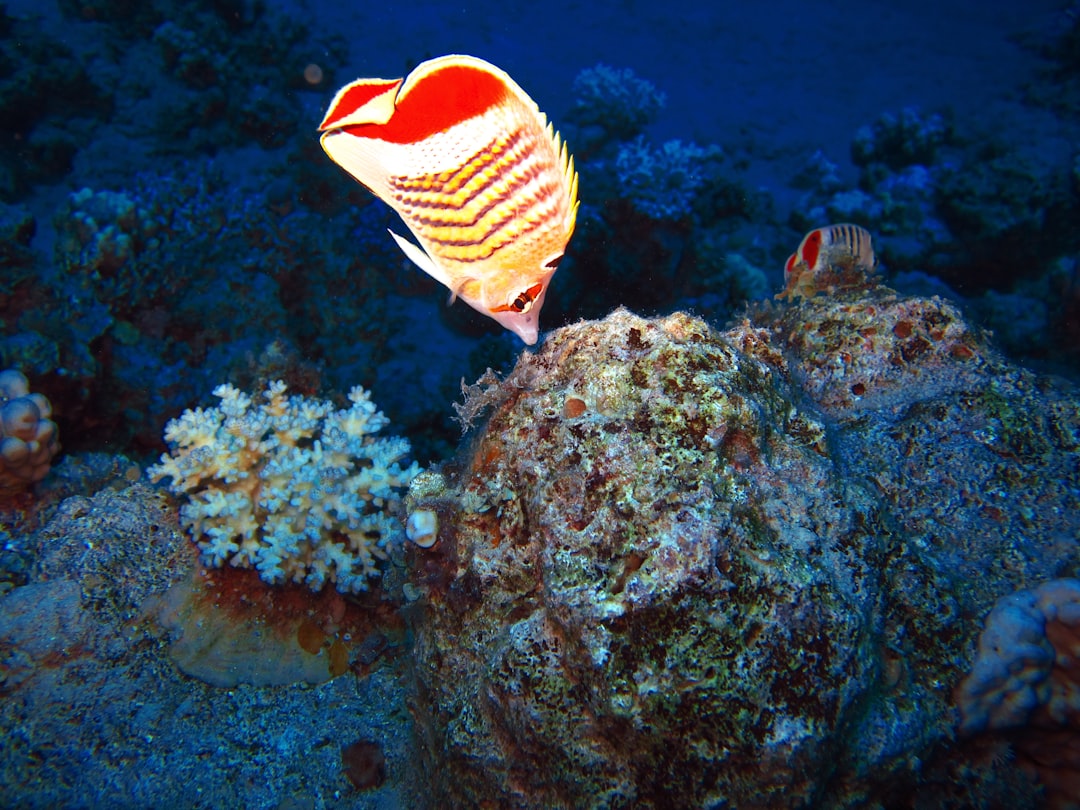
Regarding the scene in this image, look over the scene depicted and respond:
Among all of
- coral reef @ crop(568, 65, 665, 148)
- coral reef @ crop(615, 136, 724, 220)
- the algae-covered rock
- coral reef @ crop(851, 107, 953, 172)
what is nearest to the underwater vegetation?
the algae-covered rock

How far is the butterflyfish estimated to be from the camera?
10.4ft

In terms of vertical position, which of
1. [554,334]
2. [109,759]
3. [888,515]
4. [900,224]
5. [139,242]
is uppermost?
[900,224]

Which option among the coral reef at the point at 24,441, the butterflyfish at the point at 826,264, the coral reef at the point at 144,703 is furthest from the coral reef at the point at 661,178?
the coral reef at the point at 24,441

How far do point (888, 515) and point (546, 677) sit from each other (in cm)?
139

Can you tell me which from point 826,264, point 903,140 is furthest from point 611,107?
point 826,264

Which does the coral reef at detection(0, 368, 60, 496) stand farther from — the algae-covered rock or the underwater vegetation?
the algae-covered rock

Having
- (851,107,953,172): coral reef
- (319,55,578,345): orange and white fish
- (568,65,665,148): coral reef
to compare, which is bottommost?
(319,55,578,345): orange and white fish

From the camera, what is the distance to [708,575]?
57.1 inches

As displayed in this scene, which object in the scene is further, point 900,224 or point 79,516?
point 900,224

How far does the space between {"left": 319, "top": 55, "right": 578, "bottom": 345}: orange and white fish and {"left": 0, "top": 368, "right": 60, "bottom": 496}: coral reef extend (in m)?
2.90

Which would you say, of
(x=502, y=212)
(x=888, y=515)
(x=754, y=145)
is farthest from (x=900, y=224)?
(x=502, y=212)

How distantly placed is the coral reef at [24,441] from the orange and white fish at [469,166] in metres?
2.90

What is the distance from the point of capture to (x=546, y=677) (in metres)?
1.59

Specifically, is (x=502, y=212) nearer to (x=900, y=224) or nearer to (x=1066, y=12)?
(x=900, y=224)
